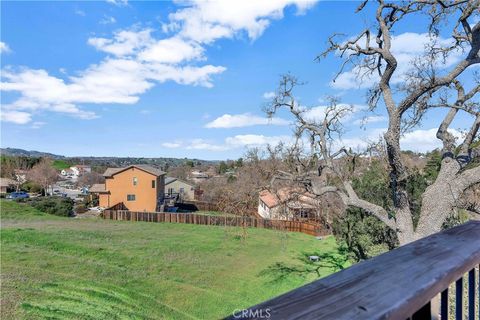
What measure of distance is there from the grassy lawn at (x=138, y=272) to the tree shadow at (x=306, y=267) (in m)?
0.17

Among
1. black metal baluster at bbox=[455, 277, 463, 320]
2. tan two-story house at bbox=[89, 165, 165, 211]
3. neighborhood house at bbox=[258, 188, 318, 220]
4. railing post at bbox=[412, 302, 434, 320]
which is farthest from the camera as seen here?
tan two-story house at bbox=[89, 165, 165, 211]

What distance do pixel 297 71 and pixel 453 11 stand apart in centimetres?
455

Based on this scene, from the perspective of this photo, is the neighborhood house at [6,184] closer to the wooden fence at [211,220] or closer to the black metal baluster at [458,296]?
the wooden fence at [211,220]

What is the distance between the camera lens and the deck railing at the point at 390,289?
66 cm

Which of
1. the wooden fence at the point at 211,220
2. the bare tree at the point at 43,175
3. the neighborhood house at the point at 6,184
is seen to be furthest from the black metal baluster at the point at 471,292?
the neighborhood house at the point at 6,184

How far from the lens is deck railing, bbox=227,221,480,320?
0.66 m

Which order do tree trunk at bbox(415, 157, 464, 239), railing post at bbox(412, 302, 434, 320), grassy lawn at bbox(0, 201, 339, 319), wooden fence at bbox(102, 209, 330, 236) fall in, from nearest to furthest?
railing post at bbox(412, 302, 434, 320)
tree trunk at bbox(415, 157, 464, 239)
grassy lawn at bbox(0, 201, 339, 319)
wooden fence at bbox(102, 209, 330, 236)

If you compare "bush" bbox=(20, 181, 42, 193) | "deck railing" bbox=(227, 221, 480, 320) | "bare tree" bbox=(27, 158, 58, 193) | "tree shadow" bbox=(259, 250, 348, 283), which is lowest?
"tree shadow" bbox=(259, 250, 348, 283)

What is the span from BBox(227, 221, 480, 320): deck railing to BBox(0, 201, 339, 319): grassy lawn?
30.5 ft

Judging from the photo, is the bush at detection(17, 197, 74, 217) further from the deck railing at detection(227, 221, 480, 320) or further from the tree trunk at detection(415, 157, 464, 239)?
the deck railing at detection(227, 221, 480, 320)

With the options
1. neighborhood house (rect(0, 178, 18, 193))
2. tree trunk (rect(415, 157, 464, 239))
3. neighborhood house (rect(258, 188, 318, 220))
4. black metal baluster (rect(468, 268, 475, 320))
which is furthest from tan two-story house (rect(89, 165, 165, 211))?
black metal baluster (rect(468, 268, 475, 320))

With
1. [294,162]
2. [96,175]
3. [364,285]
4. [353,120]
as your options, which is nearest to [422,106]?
[353,120]

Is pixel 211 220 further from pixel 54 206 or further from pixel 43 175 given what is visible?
pixel 43 175

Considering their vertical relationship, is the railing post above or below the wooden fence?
above
